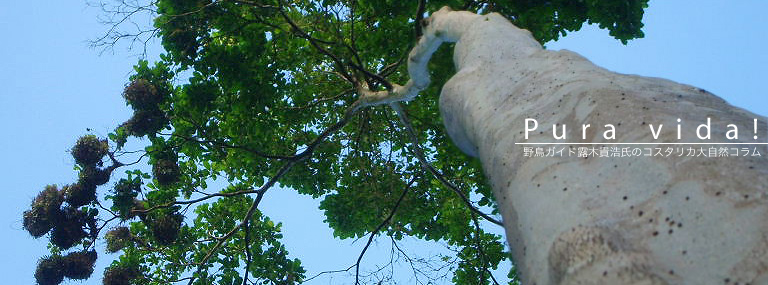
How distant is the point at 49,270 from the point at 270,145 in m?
3.32

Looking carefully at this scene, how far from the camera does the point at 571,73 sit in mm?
2229

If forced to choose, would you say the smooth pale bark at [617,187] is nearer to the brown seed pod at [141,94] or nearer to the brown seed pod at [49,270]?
the brown seed pod at [141,94]

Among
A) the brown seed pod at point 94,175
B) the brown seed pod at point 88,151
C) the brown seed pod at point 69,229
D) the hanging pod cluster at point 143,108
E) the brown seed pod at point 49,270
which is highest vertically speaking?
the hanging pod cluster at point 143,108

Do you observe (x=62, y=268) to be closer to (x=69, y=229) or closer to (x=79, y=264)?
(x=79, y=264)

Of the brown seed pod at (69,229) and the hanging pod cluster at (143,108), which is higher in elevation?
the hanging pod cluster at (143,108)

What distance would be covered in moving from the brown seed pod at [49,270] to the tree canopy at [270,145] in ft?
0.07

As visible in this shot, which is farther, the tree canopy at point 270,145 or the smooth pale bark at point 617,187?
the tree canopy at point 270,145

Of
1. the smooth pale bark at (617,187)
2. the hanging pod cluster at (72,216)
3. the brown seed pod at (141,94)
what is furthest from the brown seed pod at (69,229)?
the smooth pale bark at (617,187)

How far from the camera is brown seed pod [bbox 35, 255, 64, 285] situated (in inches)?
277

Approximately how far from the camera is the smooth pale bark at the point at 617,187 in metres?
1.21

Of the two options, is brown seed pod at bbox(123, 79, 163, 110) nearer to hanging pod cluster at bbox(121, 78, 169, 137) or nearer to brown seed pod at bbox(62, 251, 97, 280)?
hanging pod cluster at bbox(121, 78, 169, 137)

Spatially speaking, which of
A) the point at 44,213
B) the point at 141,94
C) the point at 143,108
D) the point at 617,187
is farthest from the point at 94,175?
the point at 617,187

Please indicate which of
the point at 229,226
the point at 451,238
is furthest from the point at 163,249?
the point at 451,238

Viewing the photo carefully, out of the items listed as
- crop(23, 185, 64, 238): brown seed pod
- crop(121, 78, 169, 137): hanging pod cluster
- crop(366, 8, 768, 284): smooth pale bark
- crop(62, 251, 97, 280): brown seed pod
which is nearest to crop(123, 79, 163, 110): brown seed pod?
crop(121, 78, 169, 137): hanging pod cluster
